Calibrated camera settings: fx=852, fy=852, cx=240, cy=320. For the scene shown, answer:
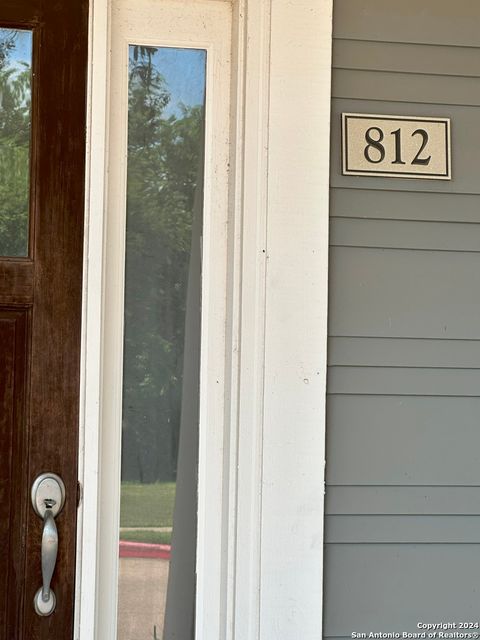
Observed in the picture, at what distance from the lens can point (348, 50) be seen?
2127 millimetres

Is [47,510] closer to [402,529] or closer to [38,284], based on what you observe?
[38,284]

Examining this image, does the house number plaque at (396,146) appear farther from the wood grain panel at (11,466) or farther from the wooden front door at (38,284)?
the wood grain panel at (11,466)

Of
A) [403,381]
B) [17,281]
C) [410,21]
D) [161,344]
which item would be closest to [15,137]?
[17,281]

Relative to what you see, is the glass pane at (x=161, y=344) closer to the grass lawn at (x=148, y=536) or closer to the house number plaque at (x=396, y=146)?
the grass lawn at (x=148, y=536)

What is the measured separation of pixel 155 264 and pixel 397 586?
100cm

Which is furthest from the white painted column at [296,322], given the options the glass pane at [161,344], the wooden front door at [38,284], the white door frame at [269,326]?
the wooden front door at [38,284]

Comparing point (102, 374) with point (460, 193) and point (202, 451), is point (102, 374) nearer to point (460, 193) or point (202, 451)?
point (202, 451)

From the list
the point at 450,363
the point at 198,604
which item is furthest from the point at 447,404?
the point at 198,604

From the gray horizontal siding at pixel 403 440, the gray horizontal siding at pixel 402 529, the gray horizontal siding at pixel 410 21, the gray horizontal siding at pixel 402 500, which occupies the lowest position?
the gray horizontal siding at pixel 402 529

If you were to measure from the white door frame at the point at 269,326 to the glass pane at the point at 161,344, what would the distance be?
9 cm

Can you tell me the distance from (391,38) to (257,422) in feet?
3.33

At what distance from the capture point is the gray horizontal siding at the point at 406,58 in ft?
6.97

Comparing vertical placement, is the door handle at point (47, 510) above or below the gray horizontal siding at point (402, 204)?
below

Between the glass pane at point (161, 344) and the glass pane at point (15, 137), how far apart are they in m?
0.25
